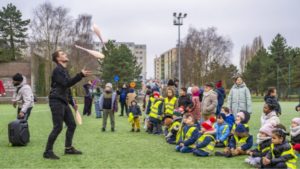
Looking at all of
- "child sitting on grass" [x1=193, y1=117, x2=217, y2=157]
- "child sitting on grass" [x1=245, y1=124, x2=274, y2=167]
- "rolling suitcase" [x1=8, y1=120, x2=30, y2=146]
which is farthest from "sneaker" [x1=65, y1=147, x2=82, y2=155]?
"child sitting on grass" [x1=245, y1=124, x2=274, y2=167]

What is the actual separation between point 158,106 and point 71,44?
4414cm

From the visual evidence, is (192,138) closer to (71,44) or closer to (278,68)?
(71,44)

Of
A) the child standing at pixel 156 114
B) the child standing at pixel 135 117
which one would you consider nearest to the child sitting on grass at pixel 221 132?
the child standing at pixel 156 114

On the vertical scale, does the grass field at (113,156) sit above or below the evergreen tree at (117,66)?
below

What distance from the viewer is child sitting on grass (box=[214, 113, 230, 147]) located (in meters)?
9.90

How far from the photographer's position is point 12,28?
67.3 meters

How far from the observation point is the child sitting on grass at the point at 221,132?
32.5 feet

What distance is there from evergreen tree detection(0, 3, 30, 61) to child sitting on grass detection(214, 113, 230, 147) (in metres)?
60.6

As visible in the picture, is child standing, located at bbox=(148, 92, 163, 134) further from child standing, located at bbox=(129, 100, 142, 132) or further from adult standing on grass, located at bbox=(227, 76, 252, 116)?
adult standing on grass, located at bbox=(227, 76, 252, 116)

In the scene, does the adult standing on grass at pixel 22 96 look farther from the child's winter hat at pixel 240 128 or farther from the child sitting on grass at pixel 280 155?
the child sitting on grass at pixel 280 155

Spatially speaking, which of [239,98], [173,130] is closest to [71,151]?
[173,130]

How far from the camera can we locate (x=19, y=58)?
6556 cm

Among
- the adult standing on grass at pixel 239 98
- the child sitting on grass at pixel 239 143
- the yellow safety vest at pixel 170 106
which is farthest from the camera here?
the yellow safety vest at pixel 170 106

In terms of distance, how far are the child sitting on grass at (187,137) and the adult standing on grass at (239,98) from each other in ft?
9.23
